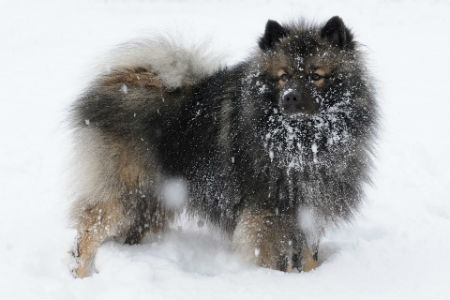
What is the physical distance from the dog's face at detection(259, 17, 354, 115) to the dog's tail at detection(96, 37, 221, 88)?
2.33 feet

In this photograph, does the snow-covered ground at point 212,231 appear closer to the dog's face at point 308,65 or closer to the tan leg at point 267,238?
the tan leg at point 267,238

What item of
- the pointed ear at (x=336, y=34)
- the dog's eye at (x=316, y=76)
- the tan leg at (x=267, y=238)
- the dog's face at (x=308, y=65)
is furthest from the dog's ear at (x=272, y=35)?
the tan leg at (x=267, y=238)

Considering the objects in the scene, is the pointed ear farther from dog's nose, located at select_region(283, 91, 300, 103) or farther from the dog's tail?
the dog's tail

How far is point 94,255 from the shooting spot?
181 inches

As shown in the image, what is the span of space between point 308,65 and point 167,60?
4.44 feet

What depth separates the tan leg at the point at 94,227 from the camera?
452cm

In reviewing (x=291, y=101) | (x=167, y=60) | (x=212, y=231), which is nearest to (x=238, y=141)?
(x=291, y=101)

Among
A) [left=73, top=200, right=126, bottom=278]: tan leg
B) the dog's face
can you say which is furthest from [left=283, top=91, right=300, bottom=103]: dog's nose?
[left=73, top=200, right=126, bottom=278]: tan leg

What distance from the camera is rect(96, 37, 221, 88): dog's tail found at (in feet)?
15.9

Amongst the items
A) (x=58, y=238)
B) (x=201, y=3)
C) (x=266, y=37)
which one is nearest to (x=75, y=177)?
(x=58, y=238)

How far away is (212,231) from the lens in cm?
524

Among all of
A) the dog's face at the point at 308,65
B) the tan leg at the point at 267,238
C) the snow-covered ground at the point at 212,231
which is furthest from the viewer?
the tan leg at the point at 267,238

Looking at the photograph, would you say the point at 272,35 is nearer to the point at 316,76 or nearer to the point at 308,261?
the point at 316,76

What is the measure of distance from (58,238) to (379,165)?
438 centimetres
